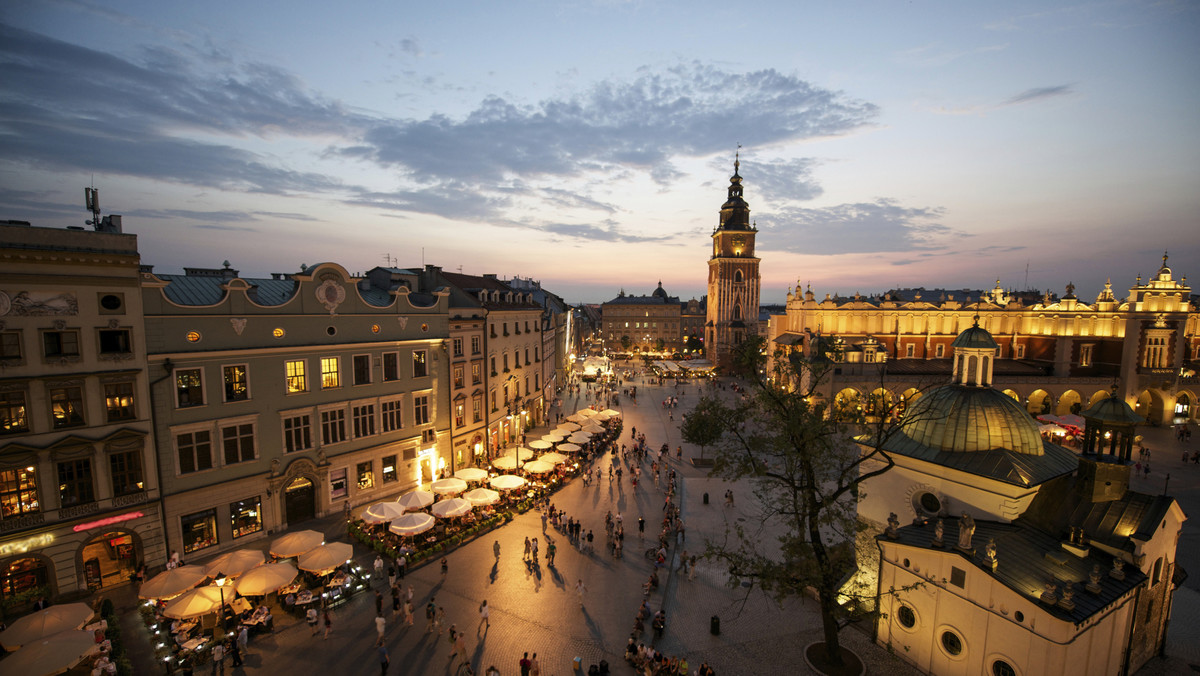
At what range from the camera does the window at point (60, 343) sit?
19.4 metres

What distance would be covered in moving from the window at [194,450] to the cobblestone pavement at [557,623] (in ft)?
16.1

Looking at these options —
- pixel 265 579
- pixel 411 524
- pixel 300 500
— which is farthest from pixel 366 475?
pixel 265 579

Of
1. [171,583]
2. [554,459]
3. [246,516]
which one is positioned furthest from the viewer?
[554,459]

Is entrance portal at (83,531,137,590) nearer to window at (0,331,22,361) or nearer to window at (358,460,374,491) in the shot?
window at (0,331,22,361)

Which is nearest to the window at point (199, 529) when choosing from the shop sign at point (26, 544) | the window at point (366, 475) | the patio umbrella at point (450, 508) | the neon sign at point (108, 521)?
the neon sign at point (108, 521)

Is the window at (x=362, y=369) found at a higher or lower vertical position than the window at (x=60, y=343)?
lower

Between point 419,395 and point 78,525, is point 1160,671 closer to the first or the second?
point 419,395

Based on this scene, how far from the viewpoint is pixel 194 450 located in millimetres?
23062

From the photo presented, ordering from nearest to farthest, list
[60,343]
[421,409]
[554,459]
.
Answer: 1. [60,343]
2. [421,409]
3. [554,459]

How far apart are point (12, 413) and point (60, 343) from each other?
290cm

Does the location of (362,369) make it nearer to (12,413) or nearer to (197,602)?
(12,413)

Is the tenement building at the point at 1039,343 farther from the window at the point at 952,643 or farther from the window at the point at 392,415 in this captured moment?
the window at the point at 392,415

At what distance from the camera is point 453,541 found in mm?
25969

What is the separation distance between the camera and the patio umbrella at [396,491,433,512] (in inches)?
1030
